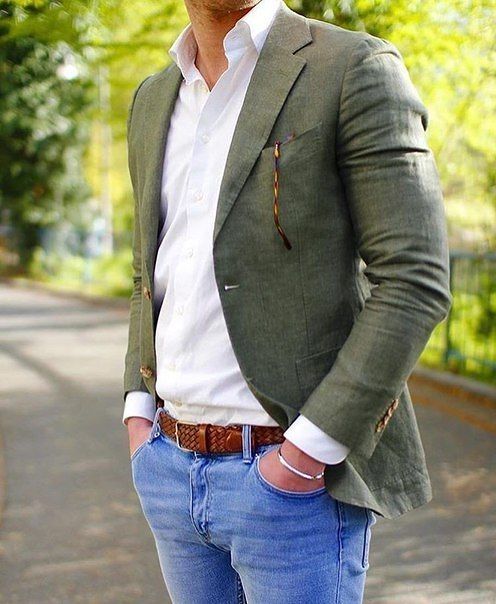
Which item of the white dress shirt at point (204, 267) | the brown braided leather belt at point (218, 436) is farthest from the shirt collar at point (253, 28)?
the brown braided leather belt at point (218, 436)

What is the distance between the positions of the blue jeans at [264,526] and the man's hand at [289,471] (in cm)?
1

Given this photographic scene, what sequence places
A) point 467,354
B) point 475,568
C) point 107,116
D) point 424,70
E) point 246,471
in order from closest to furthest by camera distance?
1. point 246,471
2. point 475,568
3. point 424,70
4. point 467,354
5. point 107,116

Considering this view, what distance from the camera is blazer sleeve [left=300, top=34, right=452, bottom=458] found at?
5.39 ft

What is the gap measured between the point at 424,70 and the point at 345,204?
757 cm

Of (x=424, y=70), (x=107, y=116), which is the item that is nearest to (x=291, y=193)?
(x=424, y=70)

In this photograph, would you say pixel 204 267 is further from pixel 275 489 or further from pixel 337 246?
pixel 275 489

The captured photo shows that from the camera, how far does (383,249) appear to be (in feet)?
5.46

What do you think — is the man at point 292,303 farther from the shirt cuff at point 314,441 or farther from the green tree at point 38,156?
the green tree at point 38,156

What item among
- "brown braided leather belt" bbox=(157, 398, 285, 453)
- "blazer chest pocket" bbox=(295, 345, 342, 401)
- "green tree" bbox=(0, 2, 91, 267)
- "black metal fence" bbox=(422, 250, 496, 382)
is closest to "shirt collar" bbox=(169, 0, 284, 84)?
"blazer chest pocket" bbox=(295, 345, 342, 401)

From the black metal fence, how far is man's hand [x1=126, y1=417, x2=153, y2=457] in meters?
7.17

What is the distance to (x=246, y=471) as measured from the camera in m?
1.76

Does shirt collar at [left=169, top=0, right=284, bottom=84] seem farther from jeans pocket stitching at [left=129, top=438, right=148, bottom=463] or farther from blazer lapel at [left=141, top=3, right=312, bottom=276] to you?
jeans pocket stitching at [left=129, top=438, right=148, bottom=463]

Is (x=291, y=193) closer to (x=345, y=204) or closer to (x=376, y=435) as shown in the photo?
(x=345, y=204)

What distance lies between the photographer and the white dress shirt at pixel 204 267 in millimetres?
1804
